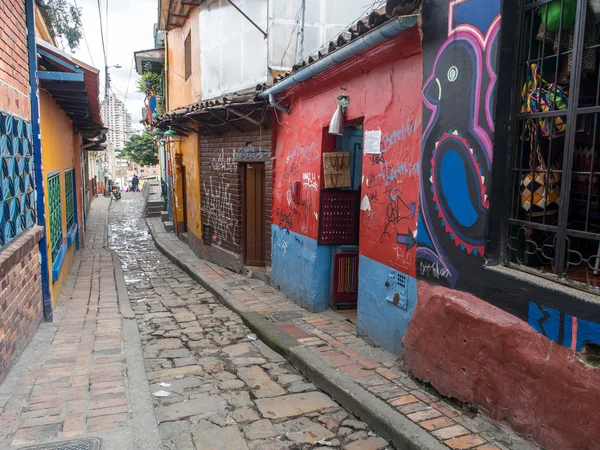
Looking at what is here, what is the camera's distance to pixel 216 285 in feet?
29.4

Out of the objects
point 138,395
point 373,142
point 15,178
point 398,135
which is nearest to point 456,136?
point 398,135

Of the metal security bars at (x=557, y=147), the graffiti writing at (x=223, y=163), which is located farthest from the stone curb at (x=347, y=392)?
the graffiti writing at (x=223, y=163)

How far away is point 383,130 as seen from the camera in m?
5.24

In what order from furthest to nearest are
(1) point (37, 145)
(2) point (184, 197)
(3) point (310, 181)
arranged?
(2) point (184, 197)
(3) point (310, 181)
(1) point (37, 145)

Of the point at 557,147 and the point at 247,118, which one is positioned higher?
the point at 247,118

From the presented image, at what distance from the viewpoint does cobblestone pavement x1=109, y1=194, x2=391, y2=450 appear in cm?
390

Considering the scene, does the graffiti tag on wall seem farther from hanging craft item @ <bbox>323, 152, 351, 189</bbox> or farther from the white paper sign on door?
hanging craft item @ <bbox>323, 152, 351, 189</bbox>

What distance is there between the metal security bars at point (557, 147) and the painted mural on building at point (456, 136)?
0.22m

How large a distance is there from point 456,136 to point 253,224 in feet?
21.1

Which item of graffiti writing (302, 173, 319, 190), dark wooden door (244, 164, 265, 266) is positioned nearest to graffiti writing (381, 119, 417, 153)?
graffiti writing (302, 173, 319, 190)

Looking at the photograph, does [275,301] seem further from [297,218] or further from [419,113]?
[419,113]

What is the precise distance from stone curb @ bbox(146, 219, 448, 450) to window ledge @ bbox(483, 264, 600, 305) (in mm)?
1300

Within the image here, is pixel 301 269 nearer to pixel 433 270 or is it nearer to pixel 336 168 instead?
pixel 336 168

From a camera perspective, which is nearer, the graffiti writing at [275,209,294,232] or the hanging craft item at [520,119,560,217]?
the hanging craft item at [520,119,560,217]
